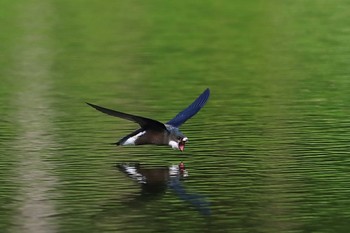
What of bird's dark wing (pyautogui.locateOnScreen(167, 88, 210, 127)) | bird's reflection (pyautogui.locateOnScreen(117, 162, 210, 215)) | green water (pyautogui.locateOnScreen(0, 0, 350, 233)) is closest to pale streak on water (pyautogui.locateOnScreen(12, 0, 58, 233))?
green water (pyautogui.locateOnScreen(0, 0, 350, 233))

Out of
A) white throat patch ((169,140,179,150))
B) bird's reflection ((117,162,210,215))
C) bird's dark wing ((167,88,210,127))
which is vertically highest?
bird's dark wing ((167,88,210,127))

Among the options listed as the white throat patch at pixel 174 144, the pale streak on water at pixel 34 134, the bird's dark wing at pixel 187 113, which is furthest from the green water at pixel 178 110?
the bird's dark wing at pixel 187 113

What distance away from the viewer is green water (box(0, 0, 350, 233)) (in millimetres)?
13727

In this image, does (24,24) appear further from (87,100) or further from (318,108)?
(318,108)

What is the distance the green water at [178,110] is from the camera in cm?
1373

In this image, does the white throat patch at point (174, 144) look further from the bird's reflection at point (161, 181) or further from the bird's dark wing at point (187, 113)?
the bird's dark wing at point (187, 113)

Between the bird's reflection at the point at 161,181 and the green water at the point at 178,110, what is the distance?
4.1 inches

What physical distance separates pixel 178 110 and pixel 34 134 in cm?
324

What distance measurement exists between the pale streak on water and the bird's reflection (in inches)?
37.2

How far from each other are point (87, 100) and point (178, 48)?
359 inches

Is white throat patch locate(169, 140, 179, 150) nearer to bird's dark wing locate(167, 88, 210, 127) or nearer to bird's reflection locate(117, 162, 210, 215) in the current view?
bird's reflection locate(117, 162, 210, 215)

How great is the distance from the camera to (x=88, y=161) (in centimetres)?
1662

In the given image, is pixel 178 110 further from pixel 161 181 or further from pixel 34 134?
pixel 161 181

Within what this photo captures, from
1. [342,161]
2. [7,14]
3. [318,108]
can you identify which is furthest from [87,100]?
[7,14]
